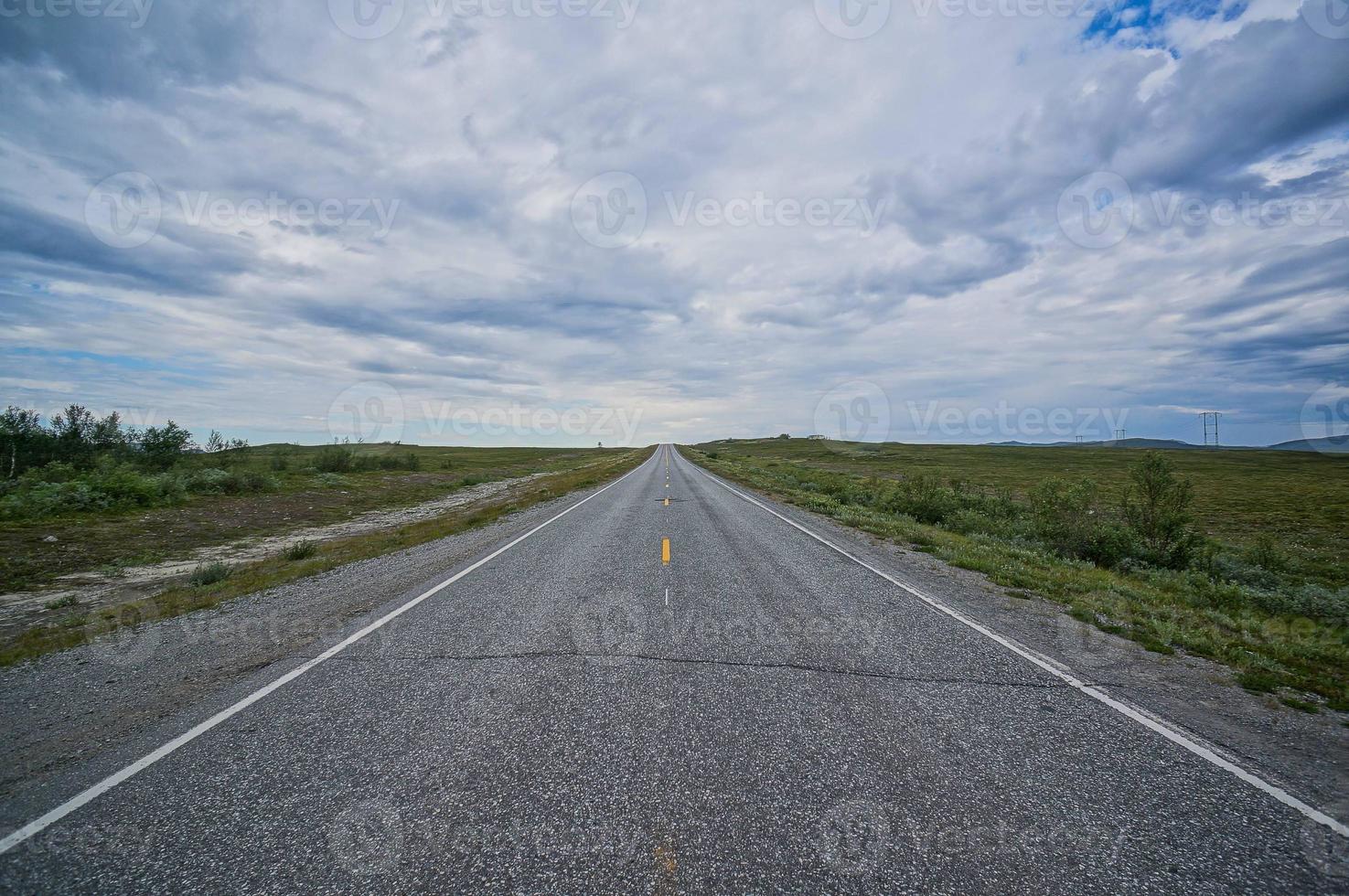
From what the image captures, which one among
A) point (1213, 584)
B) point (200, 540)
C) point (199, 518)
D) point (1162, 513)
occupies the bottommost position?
point (1213, 584)

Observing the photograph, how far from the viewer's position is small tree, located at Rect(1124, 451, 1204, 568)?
13.7 meters

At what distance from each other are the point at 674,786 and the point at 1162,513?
662 inches

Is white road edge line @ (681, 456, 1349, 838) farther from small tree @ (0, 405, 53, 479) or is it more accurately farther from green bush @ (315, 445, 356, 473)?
green bush @ (315, 445, 356, 473)

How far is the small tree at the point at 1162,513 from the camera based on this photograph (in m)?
13.7

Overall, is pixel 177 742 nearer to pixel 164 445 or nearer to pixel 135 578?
pixel 135 578

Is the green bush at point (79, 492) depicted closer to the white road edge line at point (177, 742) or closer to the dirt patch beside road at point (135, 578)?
the dirt patch beside road at point (135, 578)

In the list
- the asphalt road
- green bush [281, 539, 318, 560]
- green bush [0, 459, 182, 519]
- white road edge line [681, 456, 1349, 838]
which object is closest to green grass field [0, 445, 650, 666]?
green bush [281, 539, 318, 560]

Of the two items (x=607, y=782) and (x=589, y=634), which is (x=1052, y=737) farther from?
(x=589, y=634)

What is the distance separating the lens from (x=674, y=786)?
3.40 metres

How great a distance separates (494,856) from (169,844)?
1803mm

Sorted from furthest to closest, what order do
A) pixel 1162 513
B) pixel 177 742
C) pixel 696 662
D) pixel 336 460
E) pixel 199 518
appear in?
pixel 336 460 → pixel 199 518 → pixel 1162 513 → pixel 696 662 → pixel 177 742

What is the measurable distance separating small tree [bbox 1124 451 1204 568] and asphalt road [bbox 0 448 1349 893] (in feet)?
39.2

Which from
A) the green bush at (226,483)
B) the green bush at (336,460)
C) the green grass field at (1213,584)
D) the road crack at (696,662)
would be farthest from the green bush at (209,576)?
the green bush at (336,460)

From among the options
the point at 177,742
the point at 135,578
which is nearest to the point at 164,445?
the point at 135,578
